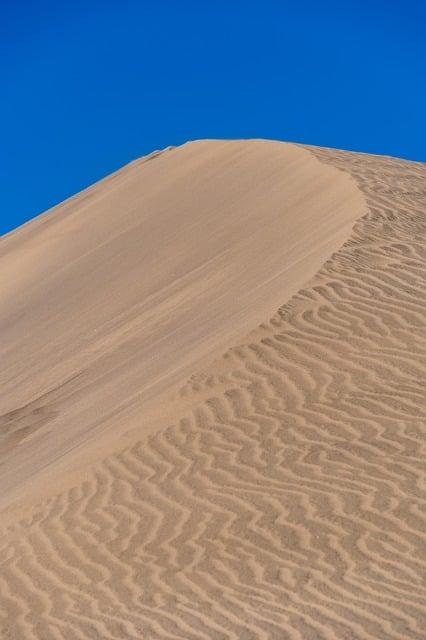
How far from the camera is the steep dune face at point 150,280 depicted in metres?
11.3

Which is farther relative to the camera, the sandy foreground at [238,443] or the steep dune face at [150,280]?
the steep dune face at [150,280]

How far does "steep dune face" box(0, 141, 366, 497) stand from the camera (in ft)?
37.0

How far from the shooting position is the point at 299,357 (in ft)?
32.0

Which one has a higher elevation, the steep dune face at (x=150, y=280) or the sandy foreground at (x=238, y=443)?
the steep dune face at (x=150, y=280)

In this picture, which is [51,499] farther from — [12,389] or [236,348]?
[12,389]

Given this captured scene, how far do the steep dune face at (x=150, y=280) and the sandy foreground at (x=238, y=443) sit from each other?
65 millimetres

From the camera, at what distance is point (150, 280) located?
55.6 ft

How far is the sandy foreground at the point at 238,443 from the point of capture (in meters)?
6.60

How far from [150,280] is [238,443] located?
850 cm

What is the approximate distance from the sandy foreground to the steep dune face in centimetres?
7

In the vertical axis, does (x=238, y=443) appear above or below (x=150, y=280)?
below

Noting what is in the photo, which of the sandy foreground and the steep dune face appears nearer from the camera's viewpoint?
the sandy foreground

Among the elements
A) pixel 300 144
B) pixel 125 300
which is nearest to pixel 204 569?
pixel 125 300

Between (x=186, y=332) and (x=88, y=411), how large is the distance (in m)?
1.70
